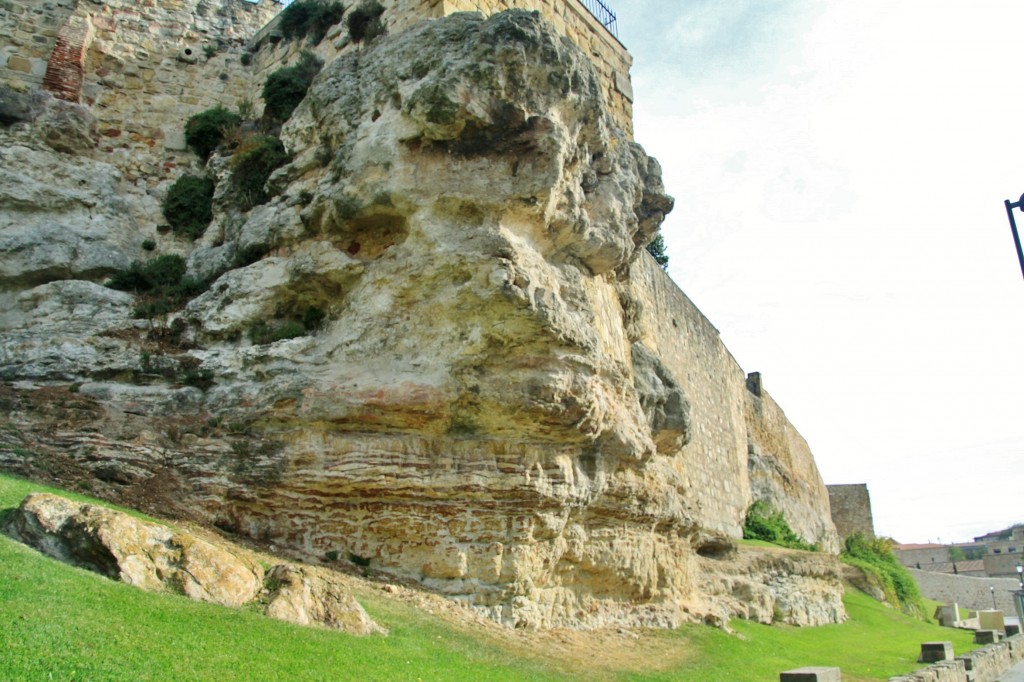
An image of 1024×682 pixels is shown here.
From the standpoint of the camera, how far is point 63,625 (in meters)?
4.52

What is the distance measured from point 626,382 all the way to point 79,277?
666cm

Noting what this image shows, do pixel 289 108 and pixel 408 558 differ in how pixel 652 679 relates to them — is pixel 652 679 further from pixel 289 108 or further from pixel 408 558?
pixel 289 108

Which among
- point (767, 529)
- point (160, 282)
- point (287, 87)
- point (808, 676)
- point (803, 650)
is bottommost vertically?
point (808, 676)

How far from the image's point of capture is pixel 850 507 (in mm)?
40156

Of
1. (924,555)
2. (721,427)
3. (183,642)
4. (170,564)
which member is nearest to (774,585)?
(721,427)

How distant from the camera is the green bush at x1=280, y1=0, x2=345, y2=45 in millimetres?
12000

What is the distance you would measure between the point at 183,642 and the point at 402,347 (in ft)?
12.9

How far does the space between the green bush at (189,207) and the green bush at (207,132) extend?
826mm

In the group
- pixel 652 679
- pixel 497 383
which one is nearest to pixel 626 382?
pixel 497 383

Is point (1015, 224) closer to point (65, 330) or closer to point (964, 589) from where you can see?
point (65, 330)

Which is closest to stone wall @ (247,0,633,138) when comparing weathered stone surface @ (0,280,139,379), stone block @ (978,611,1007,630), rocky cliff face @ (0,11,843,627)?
rocky cliff face @ (0,11,843,627)

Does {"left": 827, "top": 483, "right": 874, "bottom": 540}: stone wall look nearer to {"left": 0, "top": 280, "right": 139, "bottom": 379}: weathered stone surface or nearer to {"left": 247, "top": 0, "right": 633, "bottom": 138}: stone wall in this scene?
{"left": 247, "top": 0, "right": 633, "bottom": 138}: stone wall

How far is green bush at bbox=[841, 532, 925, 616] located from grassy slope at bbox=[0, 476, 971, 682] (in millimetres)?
19277

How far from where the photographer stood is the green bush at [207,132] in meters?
12.0
